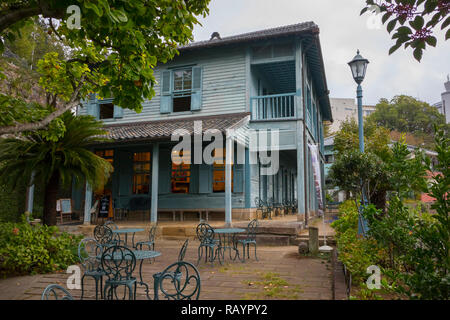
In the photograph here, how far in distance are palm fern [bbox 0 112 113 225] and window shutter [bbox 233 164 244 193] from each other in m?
5.33

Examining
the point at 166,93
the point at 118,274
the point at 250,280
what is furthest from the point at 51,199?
the point at 166,93

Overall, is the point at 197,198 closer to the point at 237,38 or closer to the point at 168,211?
the point at 168,211

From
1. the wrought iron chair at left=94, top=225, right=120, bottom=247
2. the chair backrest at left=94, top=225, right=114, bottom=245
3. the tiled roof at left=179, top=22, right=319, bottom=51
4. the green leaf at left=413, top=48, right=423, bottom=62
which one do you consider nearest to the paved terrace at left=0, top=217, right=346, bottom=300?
the wrought iron chair at left=94, top=225, right=120, bottom=247

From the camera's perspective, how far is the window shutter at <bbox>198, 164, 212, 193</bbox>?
1110cm

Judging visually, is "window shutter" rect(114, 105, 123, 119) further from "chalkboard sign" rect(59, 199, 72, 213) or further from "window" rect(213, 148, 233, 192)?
"window" rect(213, 148, 233, 192)

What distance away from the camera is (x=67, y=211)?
12.2 meters

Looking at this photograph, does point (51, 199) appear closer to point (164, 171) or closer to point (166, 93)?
point (164, 171)

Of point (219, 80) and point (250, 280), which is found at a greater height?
point (219, 80)

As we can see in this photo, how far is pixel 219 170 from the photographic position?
1126cm

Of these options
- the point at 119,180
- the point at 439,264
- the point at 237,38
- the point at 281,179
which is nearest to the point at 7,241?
the point at 439,264

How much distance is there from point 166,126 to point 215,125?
2.03 meters

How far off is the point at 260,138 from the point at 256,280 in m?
6.28

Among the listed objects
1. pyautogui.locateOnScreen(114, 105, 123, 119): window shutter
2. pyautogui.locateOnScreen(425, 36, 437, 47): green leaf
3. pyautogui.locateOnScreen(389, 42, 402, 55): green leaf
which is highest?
pyautogui.locateOnScreen(114, 105, 123, 119): window shutter

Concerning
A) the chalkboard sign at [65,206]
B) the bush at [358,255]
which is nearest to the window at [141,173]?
the chalkboard sign at [65,206]
